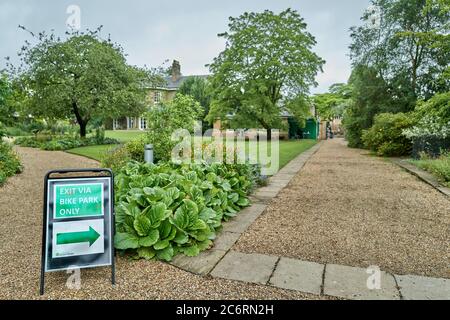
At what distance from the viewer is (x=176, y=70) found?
1711 inches

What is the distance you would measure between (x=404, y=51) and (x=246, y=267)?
18700 millimetres

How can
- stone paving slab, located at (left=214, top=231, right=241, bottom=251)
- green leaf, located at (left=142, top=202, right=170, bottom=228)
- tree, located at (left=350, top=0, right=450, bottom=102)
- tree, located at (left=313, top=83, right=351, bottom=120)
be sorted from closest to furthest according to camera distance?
green leaf, located at (left=142, top=202, right=170, bottom=228), stone paving slab, located at (left=214, top=231, right=241, bottom=251), tree, located at (left=350, top=0, right=450, bottom=102), tree, located at (left=313, top=83, right=351, bottom=120)

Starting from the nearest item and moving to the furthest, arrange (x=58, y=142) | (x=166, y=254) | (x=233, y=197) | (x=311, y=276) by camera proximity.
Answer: (x=311, y=276)
(x=166, y=254)
(x=233, y=197)
(x=58, y=142)

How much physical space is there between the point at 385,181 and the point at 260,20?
20022 mm

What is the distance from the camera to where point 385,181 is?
7504 mm

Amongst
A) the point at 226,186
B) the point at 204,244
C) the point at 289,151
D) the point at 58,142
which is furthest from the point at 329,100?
the point at 204,244

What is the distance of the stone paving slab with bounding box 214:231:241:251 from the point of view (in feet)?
11.1

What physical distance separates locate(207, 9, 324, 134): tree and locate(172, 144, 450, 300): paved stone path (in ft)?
69.5

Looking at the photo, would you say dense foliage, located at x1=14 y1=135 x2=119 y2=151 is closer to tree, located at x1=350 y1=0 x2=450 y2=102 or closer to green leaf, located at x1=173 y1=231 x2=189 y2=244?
green leaf, located at x1=173 y1=231 x2=189 y2=244

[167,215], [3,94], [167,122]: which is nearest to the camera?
[167,215]

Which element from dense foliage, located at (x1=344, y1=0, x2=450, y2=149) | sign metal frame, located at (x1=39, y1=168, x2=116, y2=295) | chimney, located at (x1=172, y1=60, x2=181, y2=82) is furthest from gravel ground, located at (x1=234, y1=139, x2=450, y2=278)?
chimney, located at (x1=172, y1=60, x2=181, y2=82)

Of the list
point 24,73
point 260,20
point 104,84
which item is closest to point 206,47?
point 260,20

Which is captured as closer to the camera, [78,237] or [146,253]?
[78,237]

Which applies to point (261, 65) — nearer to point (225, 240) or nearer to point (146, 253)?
point (225, 240)
